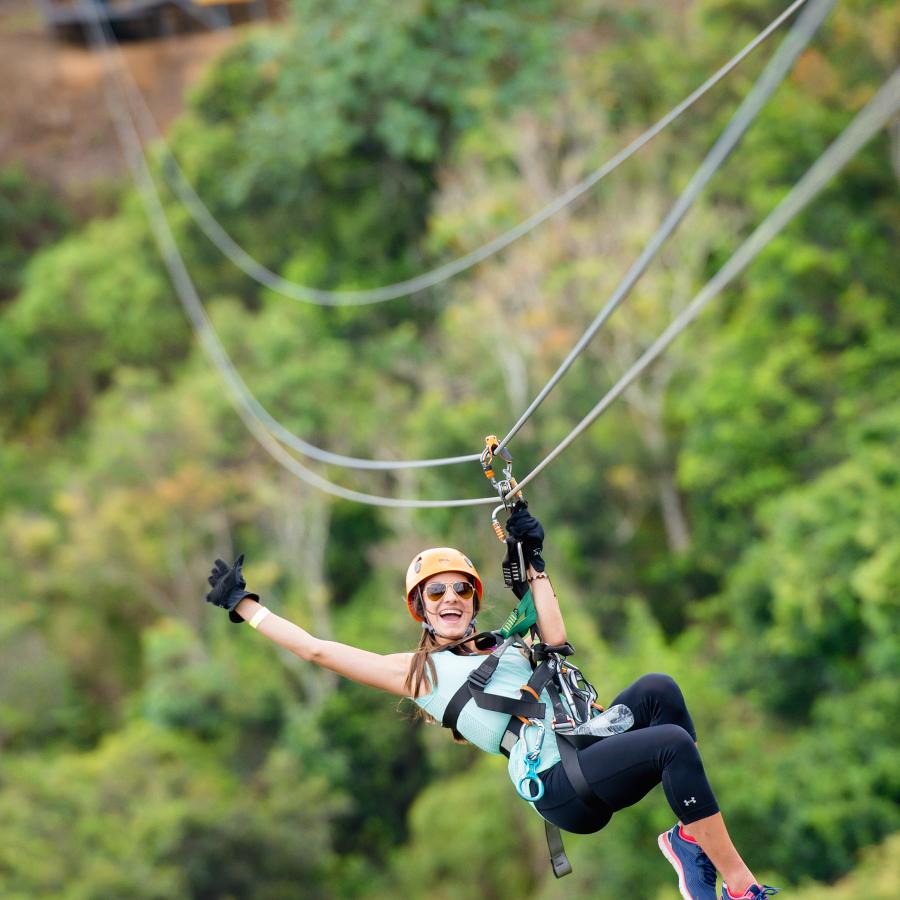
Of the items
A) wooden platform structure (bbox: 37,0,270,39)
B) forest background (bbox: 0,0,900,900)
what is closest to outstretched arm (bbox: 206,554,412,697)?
forest background (bbox: 0,0,900,900)

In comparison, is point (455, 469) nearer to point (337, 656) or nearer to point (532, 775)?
point (337, 656)

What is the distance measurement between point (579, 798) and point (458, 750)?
41.3 feet

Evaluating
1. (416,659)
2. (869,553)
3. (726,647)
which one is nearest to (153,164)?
(726,647)

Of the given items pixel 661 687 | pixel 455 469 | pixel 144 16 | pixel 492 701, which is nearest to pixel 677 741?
pixel 661 687

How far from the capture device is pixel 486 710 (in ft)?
12.3

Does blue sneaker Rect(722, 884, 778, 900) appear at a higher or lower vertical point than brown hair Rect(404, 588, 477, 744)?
lower

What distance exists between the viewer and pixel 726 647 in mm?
13859

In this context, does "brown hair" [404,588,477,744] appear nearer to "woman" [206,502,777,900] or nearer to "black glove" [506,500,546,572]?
"woman" [206,502,777,900]

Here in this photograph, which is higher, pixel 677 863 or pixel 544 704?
pixel 544 704

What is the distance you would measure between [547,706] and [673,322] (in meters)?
5.86

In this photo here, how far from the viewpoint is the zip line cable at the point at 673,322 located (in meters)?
3.36

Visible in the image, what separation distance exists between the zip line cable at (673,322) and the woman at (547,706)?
Answer: 11.4 inches

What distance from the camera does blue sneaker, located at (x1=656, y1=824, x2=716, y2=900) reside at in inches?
142

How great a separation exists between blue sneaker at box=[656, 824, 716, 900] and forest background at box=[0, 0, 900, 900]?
268 inches
